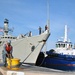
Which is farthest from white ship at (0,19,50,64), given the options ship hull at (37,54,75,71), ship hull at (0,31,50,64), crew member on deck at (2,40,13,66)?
crew member on deck at (2,40,13,66)

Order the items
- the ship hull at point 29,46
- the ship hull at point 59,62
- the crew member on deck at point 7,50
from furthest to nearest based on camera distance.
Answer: the ship hull at point 59,62 → the ship hull at point 29,46 → the crew member on deck at point 7,50

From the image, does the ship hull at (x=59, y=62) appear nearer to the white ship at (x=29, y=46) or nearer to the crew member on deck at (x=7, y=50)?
the white ship at (x=29, y=46)

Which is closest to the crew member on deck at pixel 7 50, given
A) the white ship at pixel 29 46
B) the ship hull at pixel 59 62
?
the white ship at pixel 29 46

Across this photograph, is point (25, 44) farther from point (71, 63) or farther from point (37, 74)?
point (37, 74)

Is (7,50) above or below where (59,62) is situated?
above

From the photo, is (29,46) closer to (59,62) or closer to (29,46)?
(29,46)

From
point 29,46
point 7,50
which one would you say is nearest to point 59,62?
point 29,46

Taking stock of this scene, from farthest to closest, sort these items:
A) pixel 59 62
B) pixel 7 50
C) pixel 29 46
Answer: pixel 59 62 → pixel 29 46 → pixel 7 50

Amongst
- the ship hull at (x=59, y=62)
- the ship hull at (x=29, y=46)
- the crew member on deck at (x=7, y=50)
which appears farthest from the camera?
the ship hull at (x=59, y=62)

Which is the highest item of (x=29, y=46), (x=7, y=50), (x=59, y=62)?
(x=29, y=46)

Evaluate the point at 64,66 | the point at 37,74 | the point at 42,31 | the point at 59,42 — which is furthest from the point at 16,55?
the point at 37,74

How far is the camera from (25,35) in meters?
28.4

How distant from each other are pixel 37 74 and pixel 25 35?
19475 mm

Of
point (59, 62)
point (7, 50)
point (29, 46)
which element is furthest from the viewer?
point (59, 62)
